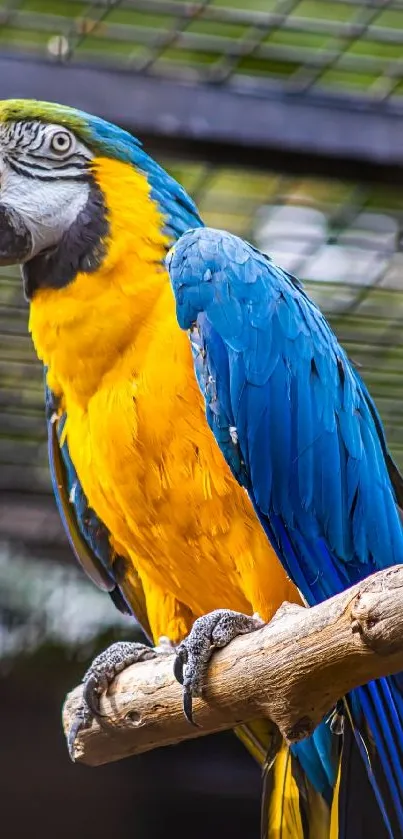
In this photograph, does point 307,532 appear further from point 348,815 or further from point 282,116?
point 282,116

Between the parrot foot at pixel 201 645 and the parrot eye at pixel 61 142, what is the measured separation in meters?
0.90

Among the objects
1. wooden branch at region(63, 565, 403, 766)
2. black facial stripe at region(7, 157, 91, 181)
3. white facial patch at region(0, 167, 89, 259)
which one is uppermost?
black facial stripe at region(7, 157, 91, 181)

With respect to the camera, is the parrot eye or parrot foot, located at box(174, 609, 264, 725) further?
the parrot eye

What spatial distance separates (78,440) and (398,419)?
4.87 feet

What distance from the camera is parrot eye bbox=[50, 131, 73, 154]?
2.32 meters

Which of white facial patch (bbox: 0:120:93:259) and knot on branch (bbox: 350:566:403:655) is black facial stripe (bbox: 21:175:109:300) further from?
knot on branch (bbox: 350:566:403:655)

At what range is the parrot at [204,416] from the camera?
2.15 meters

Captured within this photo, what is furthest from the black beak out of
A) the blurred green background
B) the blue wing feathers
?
the blurred green background

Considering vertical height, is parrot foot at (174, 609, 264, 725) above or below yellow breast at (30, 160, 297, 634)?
below

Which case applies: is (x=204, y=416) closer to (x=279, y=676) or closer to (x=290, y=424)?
(x=290, y=424)

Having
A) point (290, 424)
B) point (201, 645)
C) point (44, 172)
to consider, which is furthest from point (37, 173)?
point (201, 645)

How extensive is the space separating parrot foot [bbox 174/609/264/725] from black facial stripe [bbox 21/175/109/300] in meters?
0.68

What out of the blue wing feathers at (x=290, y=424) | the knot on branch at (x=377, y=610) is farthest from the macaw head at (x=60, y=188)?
the knot on branch at (x=377, y=610)

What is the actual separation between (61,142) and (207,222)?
982 mm
